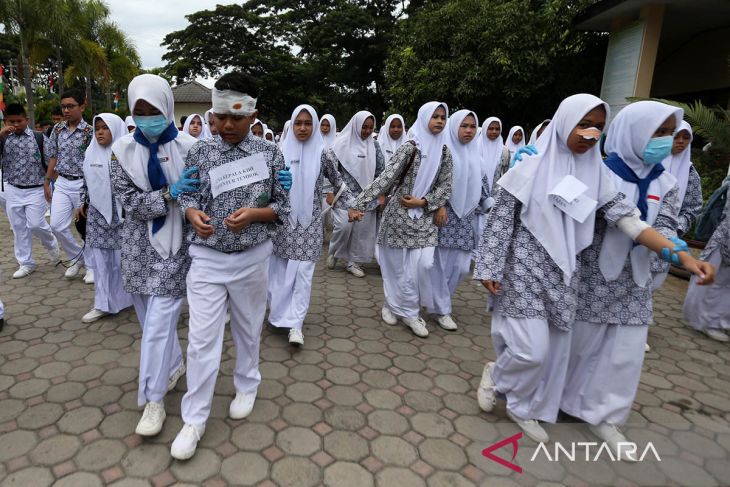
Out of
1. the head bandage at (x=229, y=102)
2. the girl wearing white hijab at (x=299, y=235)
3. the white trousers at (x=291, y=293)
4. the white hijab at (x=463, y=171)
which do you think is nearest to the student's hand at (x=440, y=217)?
the white hijab at (x=463, y=171)

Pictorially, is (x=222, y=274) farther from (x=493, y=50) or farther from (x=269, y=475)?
(x=493, y=50)

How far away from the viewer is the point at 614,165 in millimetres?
2533

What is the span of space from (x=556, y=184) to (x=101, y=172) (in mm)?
3480

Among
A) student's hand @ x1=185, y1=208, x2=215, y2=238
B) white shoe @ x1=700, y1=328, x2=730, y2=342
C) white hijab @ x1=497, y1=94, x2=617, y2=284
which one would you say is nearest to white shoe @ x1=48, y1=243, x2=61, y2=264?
student's hand @ x1=185, y1=208, x2=215, y2=238

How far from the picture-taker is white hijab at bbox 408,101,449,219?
3797 millimetres

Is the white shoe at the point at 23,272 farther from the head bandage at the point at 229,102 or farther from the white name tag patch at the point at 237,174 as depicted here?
the head bandage at the point at 229,102

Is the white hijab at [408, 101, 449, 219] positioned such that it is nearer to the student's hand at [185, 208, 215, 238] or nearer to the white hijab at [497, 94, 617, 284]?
the white hijab at [497, 94, 617, 284]

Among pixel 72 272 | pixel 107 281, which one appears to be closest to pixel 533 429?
pixel 107 281

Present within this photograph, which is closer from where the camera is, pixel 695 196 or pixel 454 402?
pixel 454 402

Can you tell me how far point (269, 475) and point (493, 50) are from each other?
10.5 metres

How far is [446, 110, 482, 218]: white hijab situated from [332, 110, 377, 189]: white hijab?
119cm

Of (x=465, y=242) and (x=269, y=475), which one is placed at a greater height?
(x=465, y=242)

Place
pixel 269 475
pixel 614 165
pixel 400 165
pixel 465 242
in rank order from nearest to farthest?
A: pixel 269 475 < pixel 614 165 < pixel 400 165 < pixel 465 242

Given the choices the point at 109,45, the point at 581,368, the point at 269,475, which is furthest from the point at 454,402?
the point at 109,45
